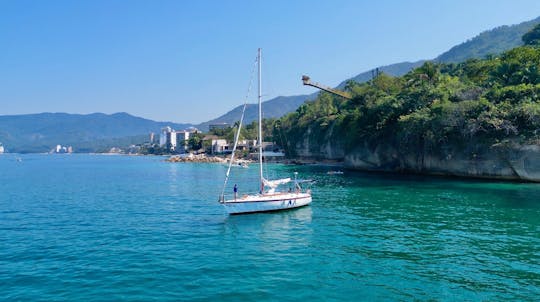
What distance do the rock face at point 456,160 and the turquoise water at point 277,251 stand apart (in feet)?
44.2

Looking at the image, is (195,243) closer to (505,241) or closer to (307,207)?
(307,207)

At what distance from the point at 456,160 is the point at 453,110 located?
24.8 feet

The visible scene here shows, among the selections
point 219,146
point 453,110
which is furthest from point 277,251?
point 219,146

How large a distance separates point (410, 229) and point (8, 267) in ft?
72.5

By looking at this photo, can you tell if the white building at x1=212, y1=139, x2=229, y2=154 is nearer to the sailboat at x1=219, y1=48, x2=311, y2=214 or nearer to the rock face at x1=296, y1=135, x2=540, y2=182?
the rock face at x1=296, y1=135, x2=540, y2=182

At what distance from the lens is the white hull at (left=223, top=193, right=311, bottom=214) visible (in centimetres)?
2928

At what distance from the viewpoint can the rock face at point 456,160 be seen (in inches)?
1895

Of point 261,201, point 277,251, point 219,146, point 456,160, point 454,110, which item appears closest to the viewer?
point 277,251

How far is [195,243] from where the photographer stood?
849 inches

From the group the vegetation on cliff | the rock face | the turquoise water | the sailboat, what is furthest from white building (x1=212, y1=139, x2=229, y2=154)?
the sailboat

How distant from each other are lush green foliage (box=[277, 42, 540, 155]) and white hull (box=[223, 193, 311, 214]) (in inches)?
1299

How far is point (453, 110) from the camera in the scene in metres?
55.2

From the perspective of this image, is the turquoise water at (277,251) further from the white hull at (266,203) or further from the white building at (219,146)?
the white building at (219,146)

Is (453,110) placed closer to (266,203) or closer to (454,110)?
(454,110)
